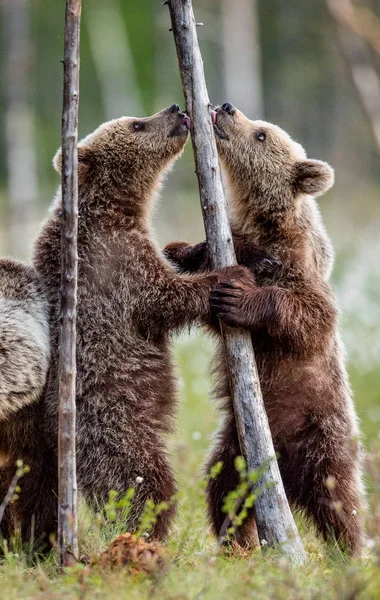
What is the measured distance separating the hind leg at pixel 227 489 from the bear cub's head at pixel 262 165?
164 cm

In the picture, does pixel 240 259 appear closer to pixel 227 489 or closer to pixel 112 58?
pixel 227 489

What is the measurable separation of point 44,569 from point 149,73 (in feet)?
75.1

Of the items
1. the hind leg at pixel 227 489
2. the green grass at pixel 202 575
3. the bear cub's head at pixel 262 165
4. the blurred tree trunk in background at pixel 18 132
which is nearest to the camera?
the green grass at pixel 202 575

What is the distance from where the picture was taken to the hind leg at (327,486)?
6121mm

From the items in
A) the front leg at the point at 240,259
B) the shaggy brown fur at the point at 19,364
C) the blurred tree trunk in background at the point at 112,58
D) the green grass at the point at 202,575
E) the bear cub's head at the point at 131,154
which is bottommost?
the green grass at the point at 202,575

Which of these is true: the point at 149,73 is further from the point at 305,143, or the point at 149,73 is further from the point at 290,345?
the point at 290,345

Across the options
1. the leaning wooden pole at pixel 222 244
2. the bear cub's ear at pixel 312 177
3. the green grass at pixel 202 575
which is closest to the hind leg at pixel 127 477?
the green grass at pixel 202 575

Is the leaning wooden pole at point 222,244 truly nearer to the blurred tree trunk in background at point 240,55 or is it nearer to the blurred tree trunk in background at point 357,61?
the blurred tree trunk in background at point 357,61

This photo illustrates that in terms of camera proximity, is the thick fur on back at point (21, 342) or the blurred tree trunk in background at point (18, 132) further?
the blurred tree trunk in background at point (18, 132)

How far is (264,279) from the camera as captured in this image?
6520 millimetres

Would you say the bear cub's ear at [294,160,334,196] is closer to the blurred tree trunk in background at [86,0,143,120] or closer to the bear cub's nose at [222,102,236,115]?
the bear cub's nose at [222,102,236,115]

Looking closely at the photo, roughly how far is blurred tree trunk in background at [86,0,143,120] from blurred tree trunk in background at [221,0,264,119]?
2928 millimetres

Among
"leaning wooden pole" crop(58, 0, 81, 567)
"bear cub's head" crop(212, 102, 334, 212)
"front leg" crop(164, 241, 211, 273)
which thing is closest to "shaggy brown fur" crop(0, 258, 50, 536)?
"leaning wooden pole" crop(58, 0, 81, 567)

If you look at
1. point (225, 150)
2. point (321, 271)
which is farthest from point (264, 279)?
point (225, 150)
